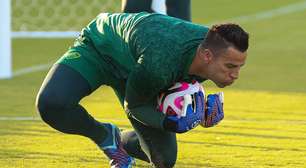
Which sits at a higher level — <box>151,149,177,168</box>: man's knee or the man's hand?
the man's hand

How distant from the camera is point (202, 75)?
20.2ft

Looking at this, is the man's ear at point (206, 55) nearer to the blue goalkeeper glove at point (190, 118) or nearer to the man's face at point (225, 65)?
the man's face at point (225, 65)

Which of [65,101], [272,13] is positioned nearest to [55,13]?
[272,13]

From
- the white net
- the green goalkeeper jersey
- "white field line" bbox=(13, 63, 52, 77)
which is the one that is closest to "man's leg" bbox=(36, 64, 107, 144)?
the green goalkeeper jersey

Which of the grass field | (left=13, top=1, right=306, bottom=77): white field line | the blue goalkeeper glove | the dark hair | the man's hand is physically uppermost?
the dark hair

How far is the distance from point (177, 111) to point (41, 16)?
48.4ft

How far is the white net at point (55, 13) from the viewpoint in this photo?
20516 millimetres

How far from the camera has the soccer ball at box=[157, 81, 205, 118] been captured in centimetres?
638

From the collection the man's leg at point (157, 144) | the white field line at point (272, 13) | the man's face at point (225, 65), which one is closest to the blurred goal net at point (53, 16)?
the white field line at point (272, 13)

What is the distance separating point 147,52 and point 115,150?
1.27m

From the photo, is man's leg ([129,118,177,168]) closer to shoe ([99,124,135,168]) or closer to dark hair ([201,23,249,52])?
shoe ([99,124,135,168])

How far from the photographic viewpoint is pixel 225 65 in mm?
5918

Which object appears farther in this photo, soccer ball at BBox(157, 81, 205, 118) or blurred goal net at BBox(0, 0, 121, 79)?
blurred goal net at BBox(0, 0, 121, 79)

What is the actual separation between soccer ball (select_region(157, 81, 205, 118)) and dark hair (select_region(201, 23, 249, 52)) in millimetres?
582
